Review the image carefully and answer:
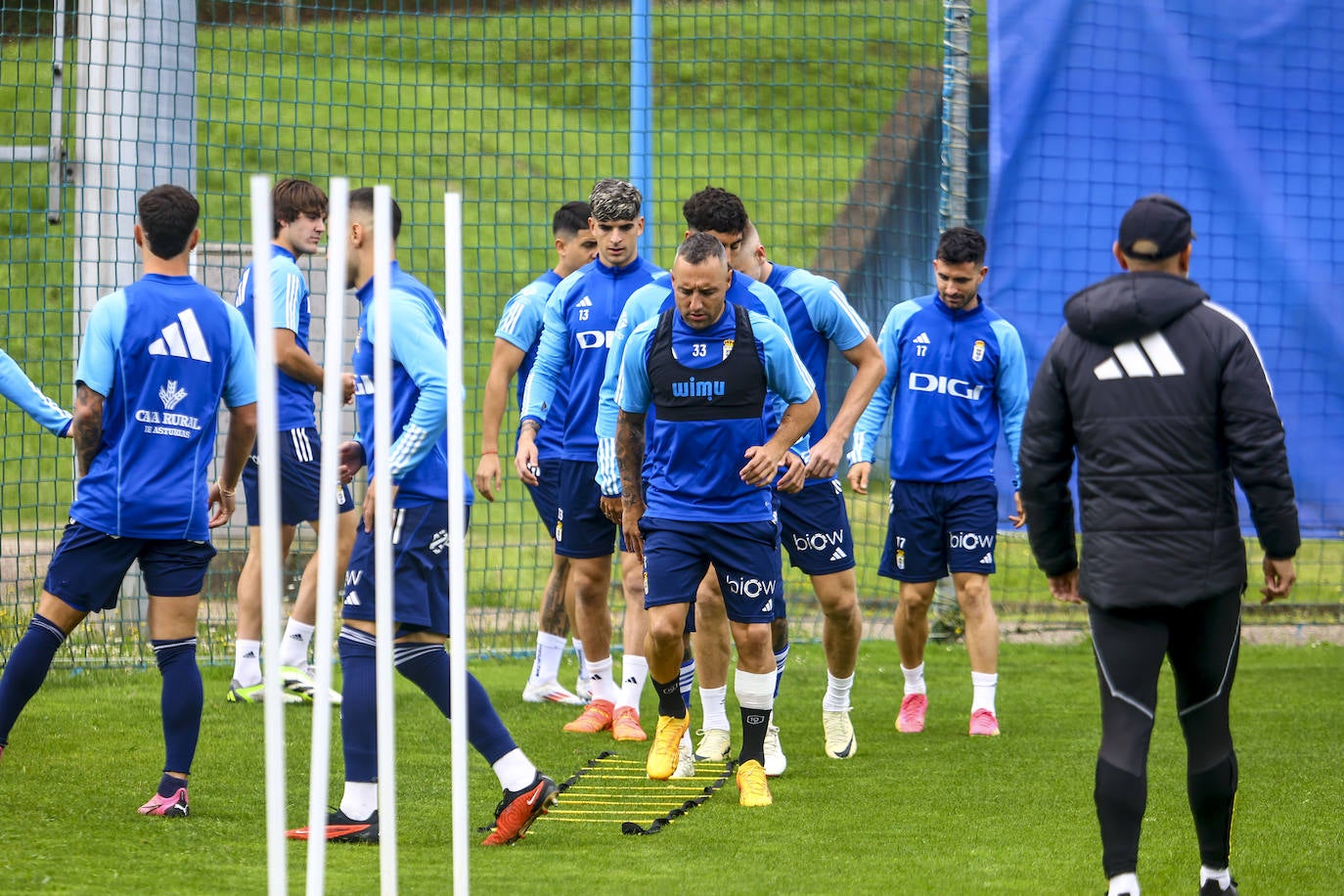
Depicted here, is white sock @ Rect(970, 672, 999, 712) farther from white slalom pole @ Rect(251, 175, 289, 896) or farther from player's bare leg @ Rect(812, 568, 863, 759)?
white slalom pole @ Rect(251, 175, 289, 896)

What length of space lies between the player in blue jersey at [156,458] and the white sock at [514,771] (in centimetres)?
109

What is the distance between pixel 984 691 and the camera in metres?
7.19

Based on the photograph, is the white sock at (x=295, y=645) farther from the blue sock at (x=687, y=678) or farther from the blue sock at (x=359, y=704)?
the blue sock at (x=359, y=704)

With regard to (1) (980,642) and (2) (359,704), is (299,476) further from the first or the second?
(1) (980,642)

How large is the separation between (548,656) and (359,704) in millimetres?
2917

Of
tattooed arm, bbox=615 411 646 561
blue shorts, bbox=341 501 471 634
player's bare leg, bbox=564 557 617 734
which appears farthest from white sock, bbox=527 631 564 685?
blue shorts, bbox=341 501 471 634

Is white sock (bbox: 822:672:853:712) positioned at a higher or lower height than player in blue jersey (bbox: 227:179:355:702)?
lower

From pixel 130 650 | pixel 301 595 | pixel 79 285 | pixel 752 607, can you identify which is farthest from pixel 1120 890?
pixel 79 285

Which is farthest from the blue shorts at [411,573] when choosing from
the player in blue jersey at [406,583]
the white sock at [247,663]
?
the white sock at [247,663]

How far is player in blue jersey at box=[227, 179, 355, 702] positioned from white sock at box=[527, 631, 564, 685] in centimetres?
98

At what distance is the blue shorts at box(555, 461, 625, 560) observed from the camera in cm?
705

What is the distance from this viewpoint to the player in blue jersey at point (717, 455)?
555 cm

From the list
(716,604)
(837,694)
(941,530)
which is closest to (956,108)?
(941,530)

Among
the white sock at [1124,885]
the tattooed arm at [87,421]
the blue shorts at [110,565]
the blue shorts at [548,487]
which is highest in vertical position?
the tattooed arm at [87,421]
